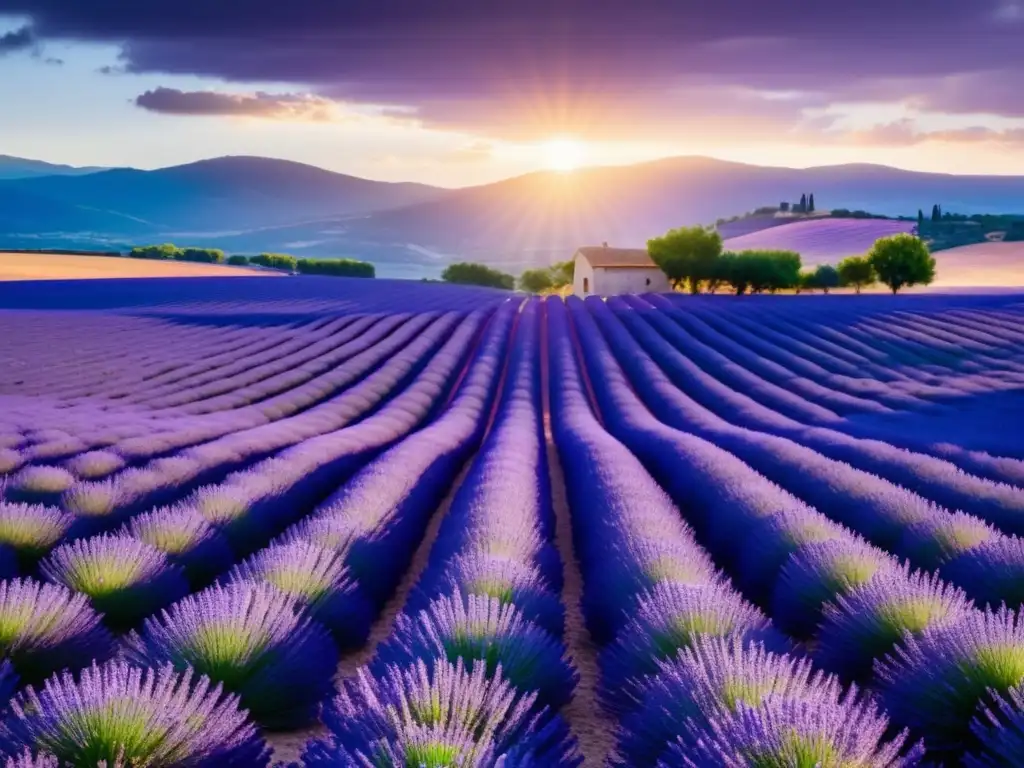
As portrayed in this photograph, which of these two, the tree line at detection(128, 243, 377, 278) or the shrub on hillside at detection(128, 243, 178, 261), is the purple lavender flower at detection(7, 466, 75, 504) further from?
the shrub on hillside at detection(128, 243, 178, 261)

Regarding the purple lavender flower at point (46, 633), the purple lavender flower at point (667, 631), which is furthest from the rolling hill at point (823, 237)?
the purple lavender flower at point (46, 633)

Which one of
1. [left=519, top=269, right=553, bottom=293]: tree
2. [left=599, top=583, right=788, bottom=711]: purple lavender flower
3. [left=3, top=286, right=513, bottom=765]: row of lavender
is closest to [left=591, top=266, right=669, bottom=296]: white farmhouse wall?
[left=519, top=269, right=553, bottom=293]: tree

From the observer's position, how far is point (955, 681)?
2.88 metres

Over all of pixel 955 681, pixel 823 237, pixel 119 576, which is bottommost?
pixel 119 576

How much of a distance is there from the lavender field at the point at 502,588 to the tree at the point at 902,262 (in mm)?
36667

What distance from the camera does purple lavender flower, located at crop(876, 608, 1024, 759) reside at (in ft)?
9.17

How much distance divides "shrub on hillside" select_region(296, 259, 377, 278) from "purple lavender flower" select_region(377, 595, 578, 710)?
87.9m

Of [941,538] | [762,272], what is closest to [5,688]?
[941,538]

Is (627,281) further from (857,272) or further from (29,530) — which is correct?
(29,530)

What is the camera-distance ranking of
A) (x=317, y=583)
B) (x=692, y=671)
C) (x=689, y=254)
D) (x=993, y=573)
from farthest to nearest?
(x=689, y=254), (x=317, y=583), (x=993, y=573), (x=692, y=671)

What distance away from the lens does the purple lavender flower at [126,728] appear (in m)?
2.45

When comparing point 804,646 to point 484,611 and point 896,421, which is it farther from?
point 896,421

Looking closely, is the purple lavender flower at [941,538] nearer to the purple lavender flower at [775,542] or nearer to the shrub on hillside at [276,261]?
the purple lavender flower at [775,542]

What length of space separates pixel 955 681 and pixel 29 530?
534 centimetres
